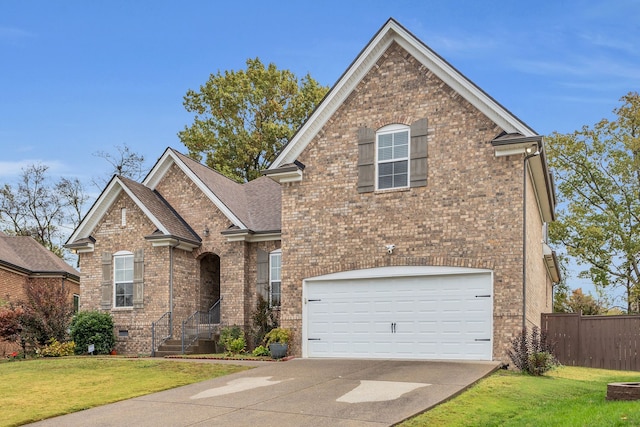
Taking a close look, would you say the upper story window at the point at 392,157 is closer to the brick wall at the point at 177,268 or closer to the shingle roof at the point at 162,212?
the brick wall at the point at 177,268

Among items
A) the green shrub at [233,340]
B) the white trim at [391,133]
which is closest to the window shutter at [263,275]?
the green shrub at [233,340]

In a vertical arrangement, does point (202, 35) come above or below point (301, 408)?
above

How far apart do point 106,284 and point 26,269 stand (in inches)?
388

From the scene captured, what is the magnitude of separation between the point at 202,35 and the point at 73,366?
10.2 metres

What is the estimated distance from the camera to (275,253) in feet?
72.3

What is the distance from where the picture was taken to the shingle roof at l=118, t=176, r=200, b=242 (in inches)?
869

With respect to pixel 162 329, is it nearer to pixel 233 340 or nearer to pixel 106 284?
pixel 233 340

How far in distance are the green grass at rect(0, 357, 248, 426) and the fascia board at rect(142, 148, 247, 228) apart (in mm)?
5982

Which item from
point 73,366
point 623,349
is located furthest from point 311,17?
point 623,349

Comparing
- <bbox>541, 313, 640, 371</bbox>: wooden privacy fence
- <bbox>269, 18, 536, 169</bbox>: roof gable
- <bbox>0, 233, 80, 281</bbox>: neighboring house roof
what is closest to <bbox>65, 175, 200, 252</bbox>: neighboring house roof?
<bbox>269, 18, 536, 169</bbox>: roof gable

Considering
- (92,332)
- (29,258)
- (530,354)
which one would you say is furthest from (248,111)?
(530,354)

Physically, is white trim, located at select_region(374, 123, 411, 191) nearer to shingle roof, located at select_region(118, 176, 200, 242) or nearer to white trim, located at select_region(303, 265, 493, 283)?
white trim, located at select_region(303, 265, 493, 283)

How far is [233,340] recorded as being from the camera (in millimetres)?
20609

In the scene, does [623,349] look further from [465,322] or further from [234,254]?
[234,254]
